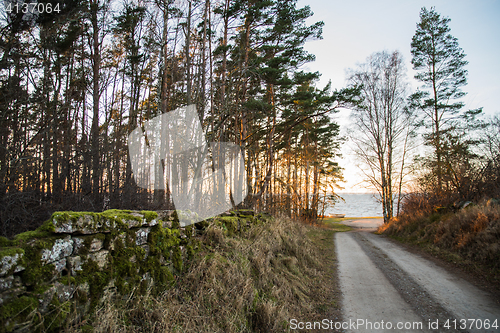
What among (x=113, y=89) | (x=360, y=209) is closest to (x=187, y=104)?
(x=113, y=89)

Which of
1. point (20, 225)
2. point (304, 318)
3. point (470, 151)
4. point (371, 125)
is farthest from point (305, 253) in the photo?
point (371, 125)

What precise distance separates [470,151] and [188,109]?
14.4 meters

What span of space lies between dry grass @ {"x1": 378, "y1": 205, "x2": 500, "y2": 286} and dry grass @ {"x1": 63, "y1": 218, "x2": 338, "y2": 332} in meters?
3.81

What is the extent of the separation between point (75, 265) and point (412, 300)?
575 centimetres

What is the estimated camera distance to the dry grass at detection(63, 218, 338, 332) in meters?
2.82

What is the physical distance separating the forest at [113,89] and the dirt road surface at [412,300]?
5.35m

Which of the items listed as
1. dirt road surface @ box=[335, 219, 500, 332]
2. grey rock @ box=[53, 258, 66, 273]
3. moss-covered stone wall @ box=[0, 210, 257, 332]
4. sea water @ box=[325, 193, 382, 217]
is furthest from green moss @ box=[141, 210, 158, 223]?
sea water @ box=[325, 193, 382, 217]

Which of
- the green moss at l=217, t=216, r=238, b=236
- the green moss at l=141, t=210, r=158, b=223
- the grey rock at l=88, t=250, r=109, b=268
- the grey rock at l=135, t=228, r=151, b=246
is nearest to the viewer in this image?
the grey rock at l=88, t=250, r=109, b=268

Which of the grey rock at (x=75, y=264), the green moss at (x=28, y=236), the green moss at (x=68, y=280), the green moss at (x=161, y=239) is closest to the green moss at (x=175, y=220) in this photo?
the green moss at (x=161, y=239)

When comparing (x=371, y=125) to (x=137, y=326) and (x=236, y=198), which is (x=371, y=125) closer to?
(x=236, y=198)

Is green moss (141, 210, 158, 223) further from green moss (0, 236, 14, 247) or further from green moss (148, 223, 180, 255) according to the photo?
green moss (0, 236, 14, 247)

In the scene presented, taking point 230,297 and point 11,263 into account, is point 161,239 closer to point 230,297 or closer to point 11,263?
point 230,297

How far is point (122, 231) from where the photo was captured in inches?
120

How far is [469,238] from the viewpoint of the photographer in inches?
293
